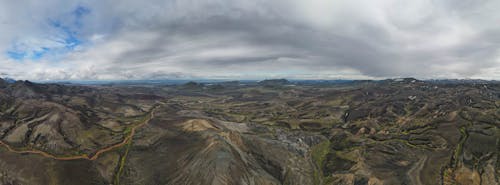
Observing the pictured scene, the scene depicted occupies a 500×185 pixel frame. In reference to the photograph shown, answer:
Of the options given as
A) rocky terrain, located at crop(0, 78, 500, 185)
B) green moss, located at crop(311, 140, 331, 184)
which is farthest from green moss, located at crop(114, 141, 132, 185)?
green moss, located at crop(311, 140, 331, 184)

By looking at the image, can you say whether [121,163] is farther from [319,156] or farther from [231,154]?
[319,156]

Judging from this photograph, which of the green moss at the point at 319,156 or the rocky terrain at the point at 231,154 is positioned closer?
the rocky terrain at the point at 231,154

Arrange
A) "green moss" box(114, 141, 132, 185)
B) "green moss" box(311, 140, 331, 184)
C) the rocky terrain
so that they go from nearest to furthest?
the rocky terrain → "green moss" box(114, 141, 132, 185) → "green moss" box(311, 140, 331, 184)

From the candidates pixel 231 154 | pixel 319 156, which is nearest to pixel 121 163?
pixel 231 154

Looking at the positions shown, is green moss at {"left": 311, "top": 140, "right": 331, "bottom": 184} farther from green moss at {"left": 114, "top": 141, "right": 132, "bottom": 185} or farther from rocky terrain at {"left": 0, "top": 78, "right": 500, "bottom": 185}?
green moss at {"left": 114, "top": 141, "right": 132, "bottom": 185}

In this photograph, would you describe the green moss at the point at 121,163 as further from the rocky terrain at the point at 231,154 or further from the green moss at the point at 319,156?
the green moss at the point at 319,156

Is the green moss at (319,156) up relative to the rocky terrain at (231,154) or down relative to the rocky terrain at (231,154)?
down

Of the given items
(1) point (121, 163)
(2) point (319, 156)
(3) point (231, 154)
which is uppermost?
(3) point (231, 154)

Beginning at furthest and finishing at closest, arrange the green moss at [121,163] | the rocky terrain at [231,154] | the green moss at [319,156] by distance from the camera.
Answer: the green moss at [319,156], the green moss at [121,163], the rocky terrain at [231,154]

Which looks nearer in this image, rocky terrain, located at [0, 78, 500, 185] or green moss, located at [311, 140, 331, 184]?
rocky terrain, located at [0, 78, 500, 185]

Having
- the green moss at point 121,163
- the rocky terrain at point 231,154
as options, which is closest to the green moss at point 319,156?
the rocky terrain at point 231,154

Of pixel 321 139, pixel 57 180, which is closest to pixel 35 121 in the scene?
pixel 57 180
